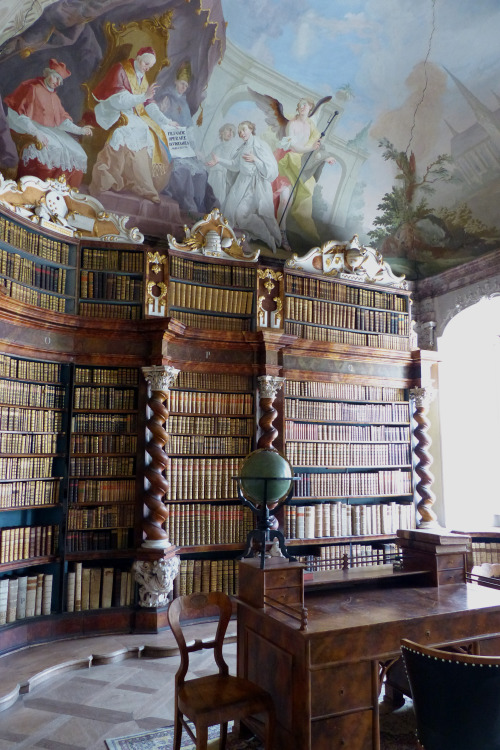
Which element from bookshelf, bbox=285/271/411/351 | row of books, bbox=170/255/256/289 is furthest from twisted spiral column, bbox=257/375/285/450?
row of books, bbox=170/255/256/289

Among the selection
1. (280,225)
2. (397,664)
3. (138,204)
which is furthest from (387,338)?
(397,664)

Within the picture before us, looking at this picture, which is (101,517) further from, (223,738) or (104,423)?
(223,738)

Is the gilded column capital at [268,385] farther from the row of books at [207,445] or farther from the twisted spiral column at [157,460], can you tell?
the twisted spiral column at [157,460]

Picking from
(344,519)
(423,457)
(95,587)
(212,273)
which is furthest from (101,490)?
(423,457)

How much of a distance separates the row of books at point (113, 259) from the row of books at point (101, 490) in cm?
231

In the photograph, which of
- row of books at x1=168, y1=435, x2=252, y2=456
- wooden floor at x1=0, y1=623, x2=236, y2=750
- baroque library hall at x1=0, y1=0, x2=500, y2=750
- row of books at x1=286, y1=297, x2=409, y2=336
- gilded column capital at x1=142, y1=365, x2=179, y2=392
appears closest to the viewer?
wooden floor at x1=0, y1=623, x2=236, y2=750

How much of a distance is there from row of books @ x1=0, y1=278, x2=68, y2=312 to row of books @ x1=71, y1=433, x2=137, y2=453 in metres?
1.37

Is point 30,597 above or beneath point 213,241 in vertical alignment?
beneath

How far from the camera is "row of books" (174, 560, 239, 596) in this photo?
19.6 feet

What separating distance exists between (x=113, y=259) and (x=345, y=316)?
3.01 metres

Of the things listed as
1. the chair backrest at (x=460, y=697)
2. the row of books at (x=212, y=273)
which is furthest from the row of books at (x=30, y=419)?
the chair backrest at (x=460, y=697)

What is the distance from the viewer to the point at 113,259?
20.0 ft

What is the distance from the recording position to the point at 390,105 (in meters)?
7.25

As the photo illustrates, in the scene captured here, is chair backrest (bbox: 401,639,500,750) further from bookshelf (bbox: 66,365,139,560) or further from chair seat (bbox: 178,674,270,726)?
bookshelf (bbox: 66,365,139,560)
